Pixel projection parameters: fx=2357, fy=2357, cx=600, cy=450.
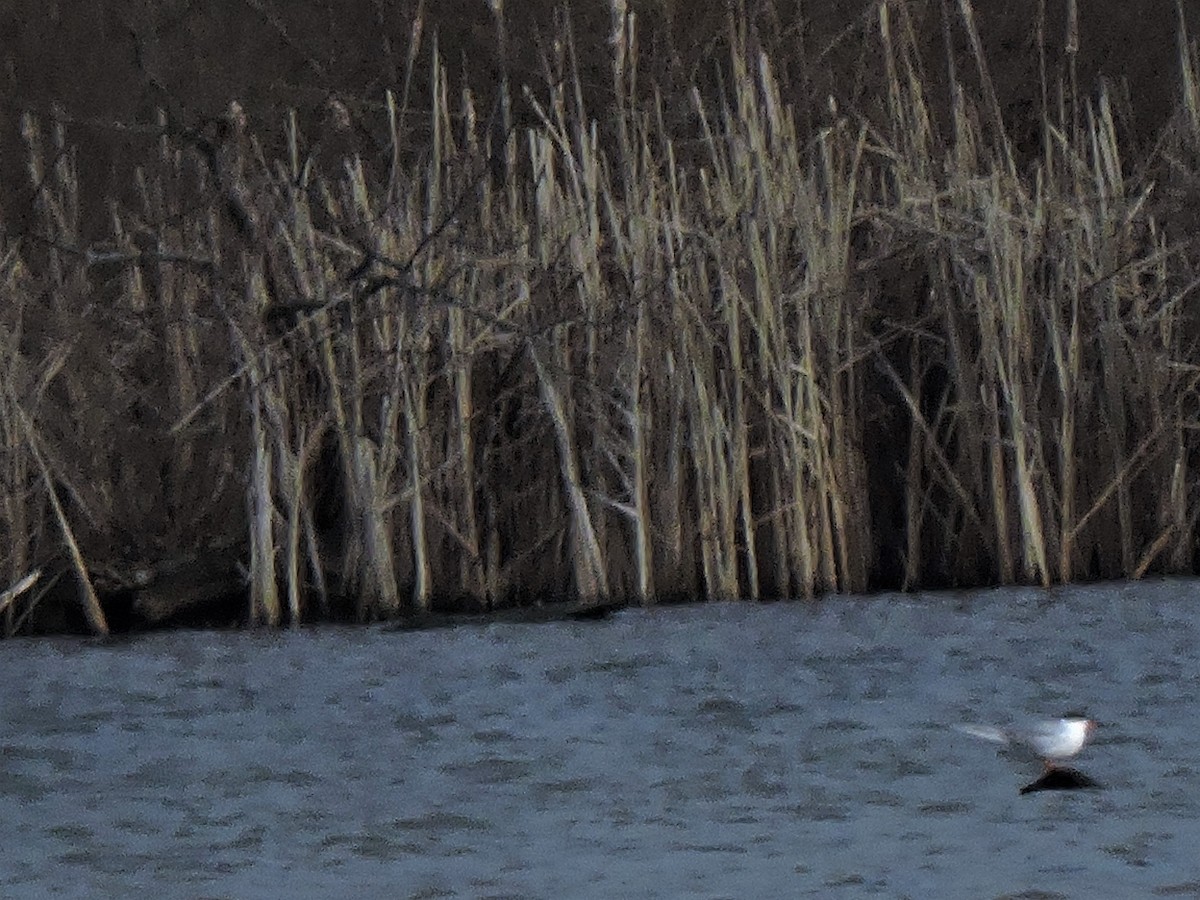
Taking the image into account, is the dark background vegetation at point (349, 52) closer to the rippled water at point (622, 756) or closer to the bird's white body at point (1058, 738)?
the rippled water at point (622, 756)

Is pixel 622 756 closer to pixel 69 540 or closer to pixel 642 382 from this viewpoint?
pixel 642 382

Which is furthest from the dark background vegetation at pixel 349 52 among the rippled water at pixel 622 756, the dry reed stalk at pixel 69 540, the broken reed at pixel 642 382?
the rippled water at pixel 622 756

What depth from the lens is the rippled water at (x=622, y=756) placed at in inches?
74.9

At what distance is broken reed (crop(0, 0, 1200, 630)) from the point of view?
138 inches

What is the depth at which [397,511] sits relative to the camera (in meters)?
3.55

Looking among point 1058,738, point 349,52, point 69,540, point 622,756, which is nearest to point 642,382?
point 69,540

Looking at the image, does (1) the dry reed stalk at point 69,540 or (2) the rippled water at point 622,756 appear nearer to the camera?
(2) the rippled water at point 622,756

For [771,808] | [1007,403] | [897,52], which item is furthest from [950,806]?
[897,52]

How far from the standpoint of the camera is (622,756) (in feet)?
7.86

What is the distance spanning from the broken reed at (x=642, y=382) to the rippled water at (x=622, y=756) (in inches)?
6.6

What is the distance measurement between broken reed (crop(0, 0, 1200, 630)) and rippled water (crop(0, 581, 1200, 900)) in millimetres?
168

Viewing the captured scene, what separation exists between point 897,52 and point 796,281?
3643 millimetres

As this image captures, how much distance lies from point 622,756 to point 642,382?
4.02ft

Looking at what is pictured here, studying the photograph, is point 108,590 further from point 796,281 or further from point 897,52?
point 897,52
